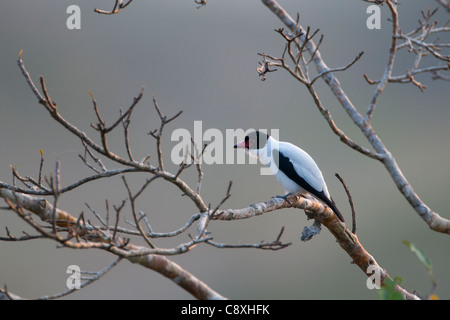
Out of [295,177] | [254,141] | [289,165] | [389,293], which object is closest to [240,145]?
[254,141]

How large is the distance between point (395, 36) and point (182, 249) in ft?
4.52

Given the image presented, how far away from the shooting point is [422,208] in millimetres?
2062

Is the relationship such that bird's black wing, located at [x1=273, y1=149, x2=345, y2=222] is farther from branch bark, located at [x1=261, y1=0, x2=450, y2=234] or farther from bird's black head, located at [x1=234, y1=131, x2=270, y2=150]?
branch bark, located at [x1=261, y1=0, x2=450, y2=234]

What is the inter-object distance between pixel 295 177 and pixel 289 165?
0.12 meters

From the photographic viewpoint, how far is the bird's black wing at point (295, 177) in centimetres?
318

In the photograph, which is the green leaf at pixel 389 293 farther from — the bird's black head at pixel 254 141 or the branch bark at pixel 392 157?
the bird's black head at pixel 254 141

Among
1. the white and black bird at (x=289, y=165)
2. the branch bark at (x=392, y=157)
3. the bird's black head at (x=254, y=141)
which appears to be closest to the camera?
the branch bark at (x=392, y=157)

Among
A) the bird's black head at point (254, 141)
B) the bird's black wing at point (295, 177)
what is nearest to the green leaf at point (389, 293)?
Answer: the bird's black wing at point (295, 177)

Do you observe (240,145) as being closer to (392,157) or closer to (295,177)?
(295,177)

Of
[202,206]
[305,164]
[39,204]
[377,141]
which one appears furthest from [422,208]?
[39,204]

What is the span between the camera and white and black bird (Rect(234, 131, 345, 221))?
10.8ft

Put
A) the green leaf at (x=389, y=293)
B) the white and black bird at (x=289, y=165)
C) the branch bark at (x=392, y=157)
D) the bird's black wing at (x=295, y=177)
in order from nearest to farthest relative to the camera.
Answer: the green leaf at (x=389, y=293), the branch bark at (x=392, y=157), the bird's black wing at (x=295, y=177), the white and black bird at (x=289, y=165)

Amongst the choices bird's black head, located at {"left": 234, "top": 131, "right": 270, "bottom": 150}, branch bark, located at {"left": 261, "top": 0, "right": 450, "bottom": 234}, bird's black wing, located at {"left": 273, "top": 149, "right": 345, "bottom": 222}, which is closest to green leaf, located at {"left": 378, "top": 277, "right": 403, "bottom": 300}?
branch bark, located at {"left": 261, "top": 0, "right": 450, "bottom": 234}

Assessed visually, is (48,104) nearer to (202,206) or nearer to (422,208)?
(202,206)
